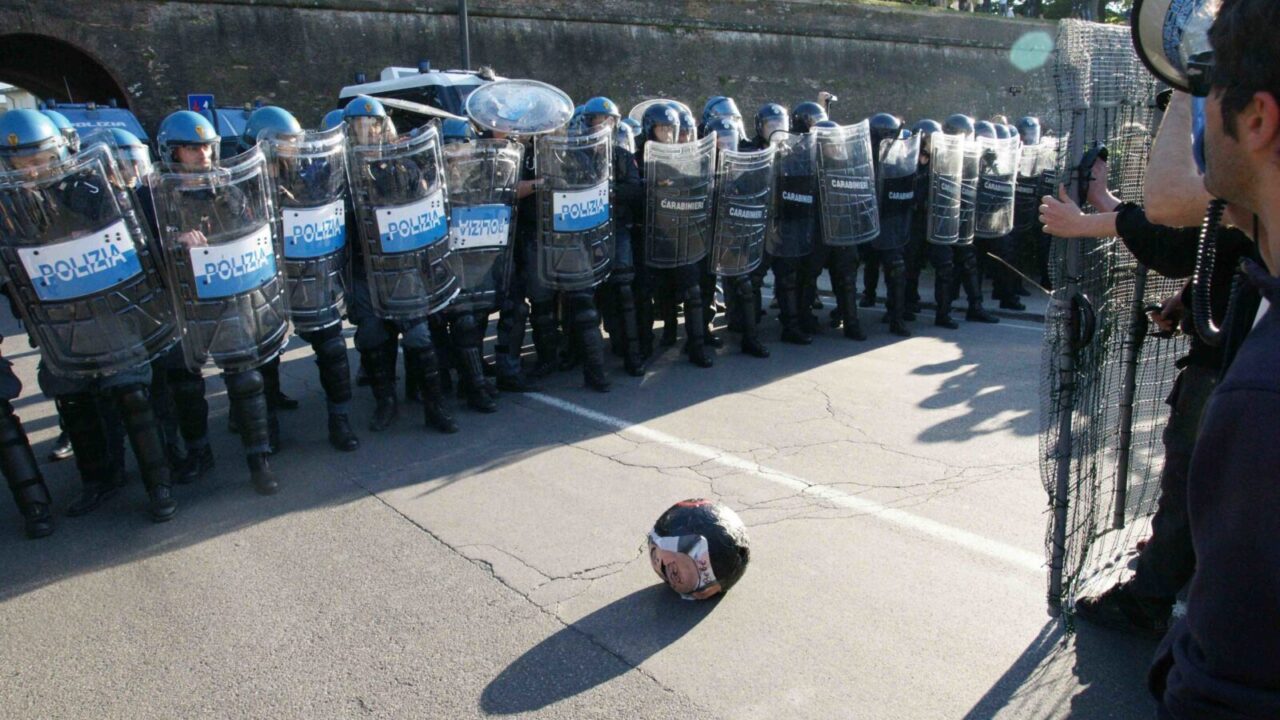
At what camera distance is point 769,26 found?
→ 24297mm

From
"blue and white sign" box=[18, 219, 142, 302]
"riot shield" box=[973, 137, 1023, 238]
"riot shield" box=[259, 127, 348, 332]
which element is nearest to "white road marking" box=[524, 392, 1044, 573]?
"riot shield" box=[259, 127, 348, 332]

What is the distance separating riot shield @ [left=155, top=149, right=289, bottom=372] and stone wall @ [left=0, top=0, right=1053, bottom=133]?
52.3ft

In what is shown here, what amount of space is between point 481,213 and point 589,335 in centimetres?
124

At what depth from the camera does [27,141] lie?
3.97 meters

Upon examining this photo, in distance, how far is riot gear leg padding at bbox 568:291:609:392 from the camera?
248 inches

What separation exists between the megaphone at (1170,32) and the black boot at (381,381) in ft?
14.8

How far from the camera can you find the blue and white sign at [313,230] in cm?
477

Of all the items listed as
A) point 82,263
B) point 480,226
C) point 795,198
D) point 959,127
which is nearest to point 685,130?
point 795,198

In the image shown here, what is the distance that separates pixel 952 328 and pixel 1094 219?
6158mm

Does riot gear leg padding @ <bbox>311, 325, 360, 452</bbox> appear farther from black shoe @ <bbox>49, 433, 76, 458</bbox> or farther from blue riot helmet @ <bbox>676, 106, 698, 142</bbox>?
blue riot helmet @ <bbox>676, 106, 698, 142</bbox>

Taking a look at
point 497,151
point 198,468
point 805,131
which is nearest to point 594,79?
point 805,131

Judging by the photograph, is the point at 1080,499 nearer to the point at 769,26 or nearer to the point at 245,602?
the point at 245,602

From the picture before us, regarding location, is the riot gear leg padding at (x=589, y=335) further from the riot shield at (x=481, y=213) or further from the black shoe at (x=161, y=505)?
the black shoe at (x=161, y=505)

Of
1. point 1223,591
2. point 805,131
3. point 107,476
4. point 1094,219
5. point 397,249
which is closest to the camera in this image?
point 1223,591
